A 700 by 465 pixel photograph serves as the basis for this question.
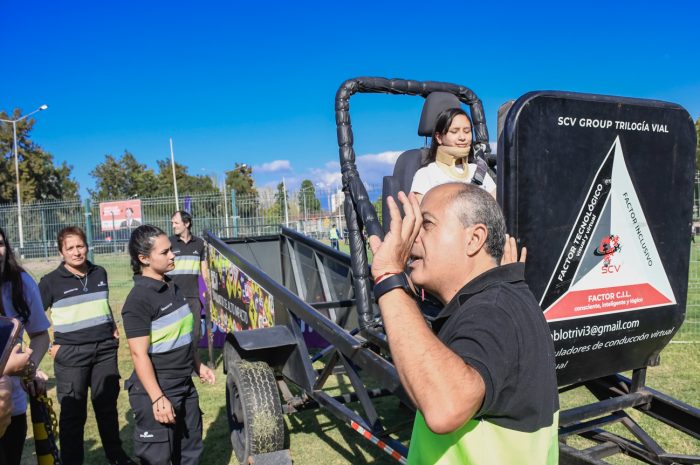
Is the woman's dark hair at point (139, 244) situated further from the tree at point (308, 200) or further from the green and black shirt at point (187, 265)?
the tree at point (308, 200)

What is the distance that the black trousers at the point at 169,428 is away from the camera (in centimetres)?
301

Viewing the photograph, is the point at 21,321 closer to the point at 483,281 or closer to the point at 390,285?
the point at 390,285

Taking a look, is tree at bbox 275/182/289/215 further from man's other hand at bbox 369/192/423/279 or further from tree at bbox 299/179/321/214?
man's other hand at bbox 369/192/423/279

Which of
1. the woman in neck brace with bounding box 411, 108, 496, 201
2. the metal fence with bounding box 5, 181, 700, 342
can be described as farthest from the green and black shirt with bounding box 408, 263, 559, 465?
the metal fence with bounding box 5, 181, 700, 342

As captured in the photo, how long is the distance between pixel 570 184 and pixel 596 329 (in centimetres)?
65

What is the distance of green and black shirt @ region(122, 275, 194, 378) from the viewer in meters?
3.01

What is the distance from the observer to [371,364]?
2.55m

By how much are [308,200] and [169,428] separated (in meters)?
17.1

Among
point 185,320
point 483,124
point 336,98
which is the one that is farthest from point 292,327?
point 483,124

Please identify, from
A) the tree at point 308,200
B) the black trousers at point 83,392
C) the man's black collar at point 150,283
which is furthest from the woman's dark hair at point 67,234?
the tree at point 308,200

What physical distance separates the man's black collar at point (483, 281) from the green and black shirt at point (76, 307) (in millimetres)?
3410

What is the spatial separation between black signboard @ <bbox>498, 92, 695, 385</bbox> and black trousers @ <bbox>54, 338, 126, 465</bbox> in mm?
3197

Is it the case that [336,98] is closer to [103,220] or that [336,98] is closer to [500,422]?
[500,422]

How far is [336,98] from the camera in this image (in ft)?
9.78
